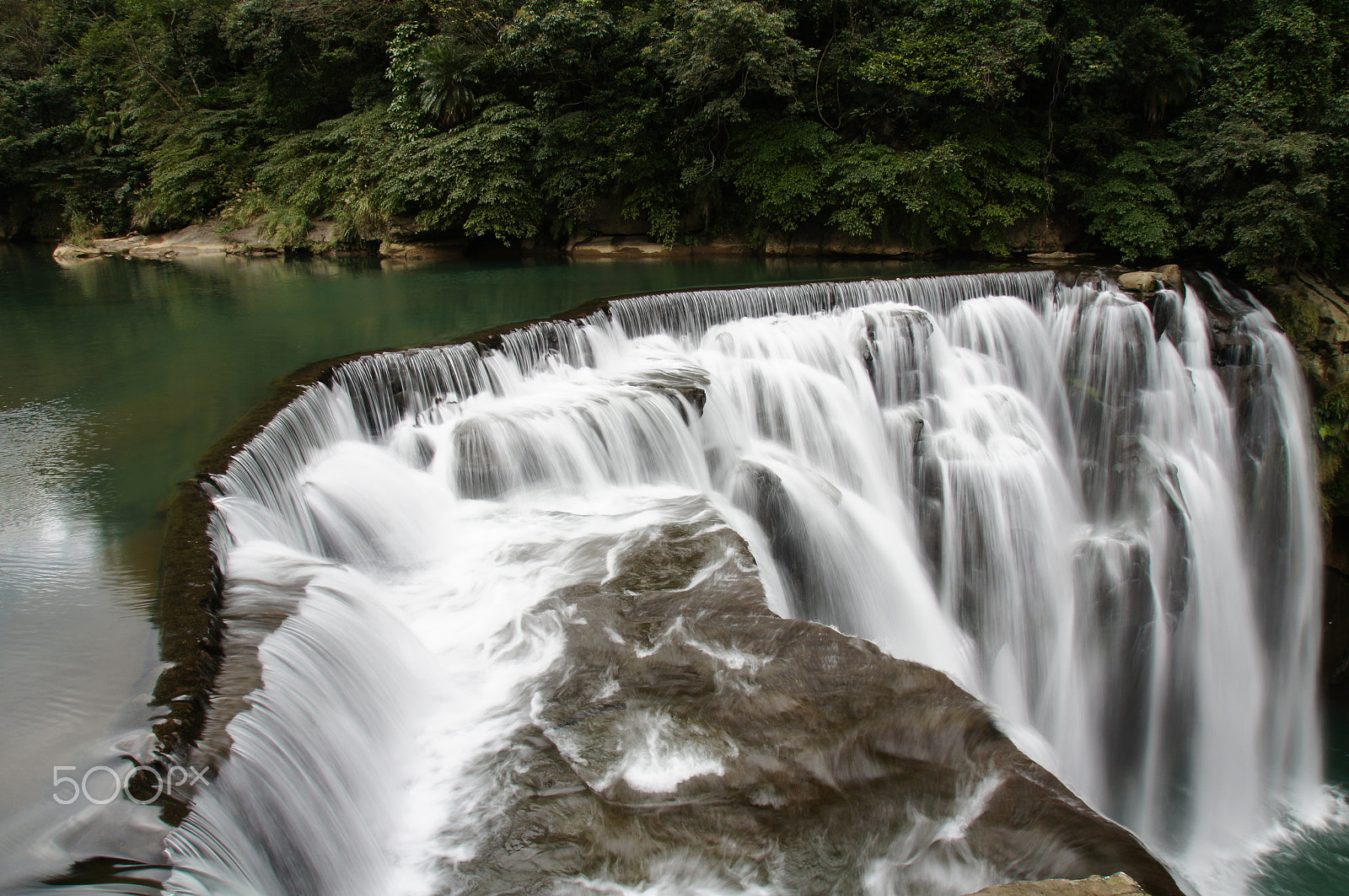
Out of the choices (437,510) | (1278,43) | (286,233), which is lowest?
(437,510)

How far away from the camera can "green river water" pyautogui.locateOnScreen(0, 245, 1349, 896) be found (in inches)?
117

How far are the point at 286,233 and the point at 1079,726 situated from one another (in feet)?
72.1

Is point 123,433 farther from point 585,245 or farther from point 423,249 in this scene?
point 423,249

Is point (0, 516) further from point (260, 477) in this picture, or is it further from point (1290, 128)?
point (1290, 128)

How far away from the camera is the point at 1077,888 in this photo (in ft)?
→ 7.29

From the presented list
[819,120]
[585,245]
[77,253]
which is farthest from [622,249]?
[77,253]

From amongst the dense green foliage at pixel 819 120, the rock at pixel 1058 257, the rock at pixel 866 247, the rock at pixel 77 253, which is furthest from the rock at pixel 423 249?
the rock at pixel 1058 257

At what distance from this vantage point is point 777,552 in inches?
262

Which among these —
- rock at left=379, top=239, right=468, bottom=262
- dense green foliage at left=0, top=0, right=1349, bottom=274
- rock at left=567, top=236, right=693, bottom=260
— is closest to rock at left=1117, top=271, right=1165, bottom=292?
dense green foliage at left=0, top=0, right=1349, bottom=274

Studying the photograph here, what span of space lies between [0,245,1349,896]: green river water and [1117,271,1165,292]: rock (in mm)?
3833

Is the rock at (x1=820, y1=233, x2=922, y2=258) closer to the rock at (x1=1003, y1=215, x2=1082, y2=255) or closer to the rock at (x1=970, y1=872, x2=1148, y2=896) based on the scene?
the rock at (x1=1003, y1=215, x2=1082, y2=255)

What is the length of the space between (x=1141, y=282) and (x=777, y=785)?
1006cm

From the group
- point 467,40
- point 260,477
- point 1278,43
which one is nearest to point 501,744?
point 260,477

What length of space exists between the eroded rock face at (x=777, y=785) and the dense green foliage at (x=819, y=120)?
11.1m
